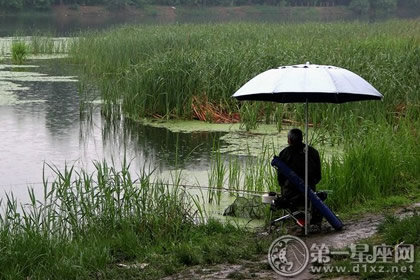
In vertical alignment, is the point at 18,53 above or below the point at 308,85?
below

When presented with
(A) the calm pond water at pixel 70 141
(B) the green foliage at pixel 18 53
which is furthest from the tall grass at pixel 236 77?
(B) the green foliage at pixel 18 53

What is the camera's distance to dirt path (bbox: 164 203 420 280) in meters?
4.23

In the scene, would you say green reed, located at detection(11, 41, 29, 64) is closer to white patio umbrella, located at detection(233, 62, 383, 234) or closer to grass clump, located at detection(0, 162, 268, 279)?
grass clump, located at detection(0, 162, 268, 279)

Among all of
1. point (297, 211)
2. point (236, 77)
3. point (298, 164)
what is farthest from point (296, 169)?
point (236, 77)

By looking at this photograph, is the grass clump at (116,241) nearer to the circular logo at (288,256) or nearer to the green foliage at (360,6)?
the circular logo at (288,256)

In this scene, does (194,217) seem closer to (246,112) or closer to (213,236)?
(213,236)

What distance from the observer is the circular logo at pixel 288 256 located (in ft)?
13.9

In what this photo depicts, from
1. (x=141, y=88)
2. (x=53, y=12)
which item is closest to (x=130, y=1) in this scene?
(x=53, y=12)

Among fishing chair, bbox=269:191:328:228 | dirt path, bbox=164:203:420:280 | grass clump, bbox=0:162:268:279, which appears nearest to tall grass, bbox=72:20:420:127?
dirt path, bbox=164:203:420:280

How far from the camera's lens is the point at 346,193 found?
6.10m

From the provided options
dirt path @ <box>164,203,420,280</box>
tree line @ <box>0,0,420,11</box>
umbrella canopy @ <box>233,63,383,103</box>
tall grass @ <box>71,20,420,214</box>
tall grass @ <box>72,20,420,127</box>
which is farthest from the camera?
tree line @ <box>0,0,420,11</box>

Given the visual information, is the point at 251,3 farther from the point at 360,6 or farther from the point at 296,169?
the point at 296,169

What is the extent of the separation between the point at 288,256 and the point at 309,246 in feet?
0.99

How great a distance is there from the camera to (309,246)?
4734 millimetres
